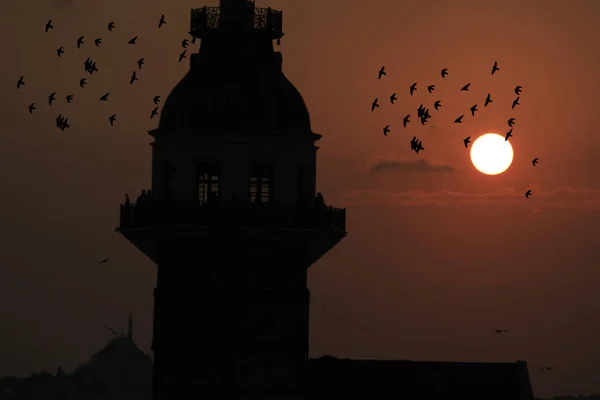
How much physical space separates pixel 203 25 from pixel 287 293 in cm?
1337

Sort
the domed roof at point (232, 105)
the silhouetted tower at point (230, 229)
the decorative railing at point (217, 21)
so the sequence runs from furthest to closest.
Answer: the decorative railing at point (217, 21), the domed roof at point (232, 105), the silhouetted tower at point (230, 229)

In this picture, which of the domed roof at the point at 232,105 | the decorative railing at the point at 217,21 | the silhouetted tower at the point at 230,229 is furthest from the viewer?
the decorative railing at the point at 217,21

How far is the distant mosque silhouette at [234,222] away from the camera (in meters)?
114

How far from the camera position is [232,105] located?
115250 millimetres

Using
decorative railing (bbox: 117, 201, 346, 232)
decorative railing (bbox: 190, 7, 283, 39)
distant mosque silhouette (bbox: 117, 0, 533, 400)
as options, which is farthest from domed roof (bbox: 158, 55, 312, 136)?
decorative railing (bbox: 117, 201, 346, 232)

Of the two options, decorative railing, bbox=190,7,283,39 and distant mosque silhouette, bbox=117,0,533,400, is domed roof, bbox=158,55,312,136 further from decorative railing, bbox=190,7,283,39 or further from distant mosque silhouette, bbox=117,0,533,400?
decorative railing, bbox=190,7,283,39

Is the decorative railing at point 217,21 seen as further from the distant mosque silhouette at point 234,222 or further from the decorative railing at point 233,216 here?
the decorative railing at point 233,216

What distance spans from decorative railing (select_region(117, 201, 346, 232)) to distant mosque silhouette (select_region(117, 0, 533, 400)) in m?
0.05

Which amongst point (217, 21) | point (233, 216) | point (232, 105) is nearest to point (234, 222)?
point (233, 216)

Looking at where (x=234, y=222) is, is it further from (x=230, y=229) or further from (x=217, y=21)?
(x=217, y=21)

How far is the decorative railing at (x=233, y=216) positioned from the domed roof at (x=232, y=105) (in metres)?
3.62

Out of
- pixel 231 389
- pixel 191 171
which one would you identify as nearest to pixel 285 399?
pixel 231 389

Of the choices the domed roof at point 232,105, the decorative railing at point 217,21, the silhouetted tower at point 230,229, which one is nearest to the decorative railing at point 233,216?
the silhouetted tower at point 230,229

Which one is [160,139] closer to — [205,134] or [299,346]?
[205,134]
